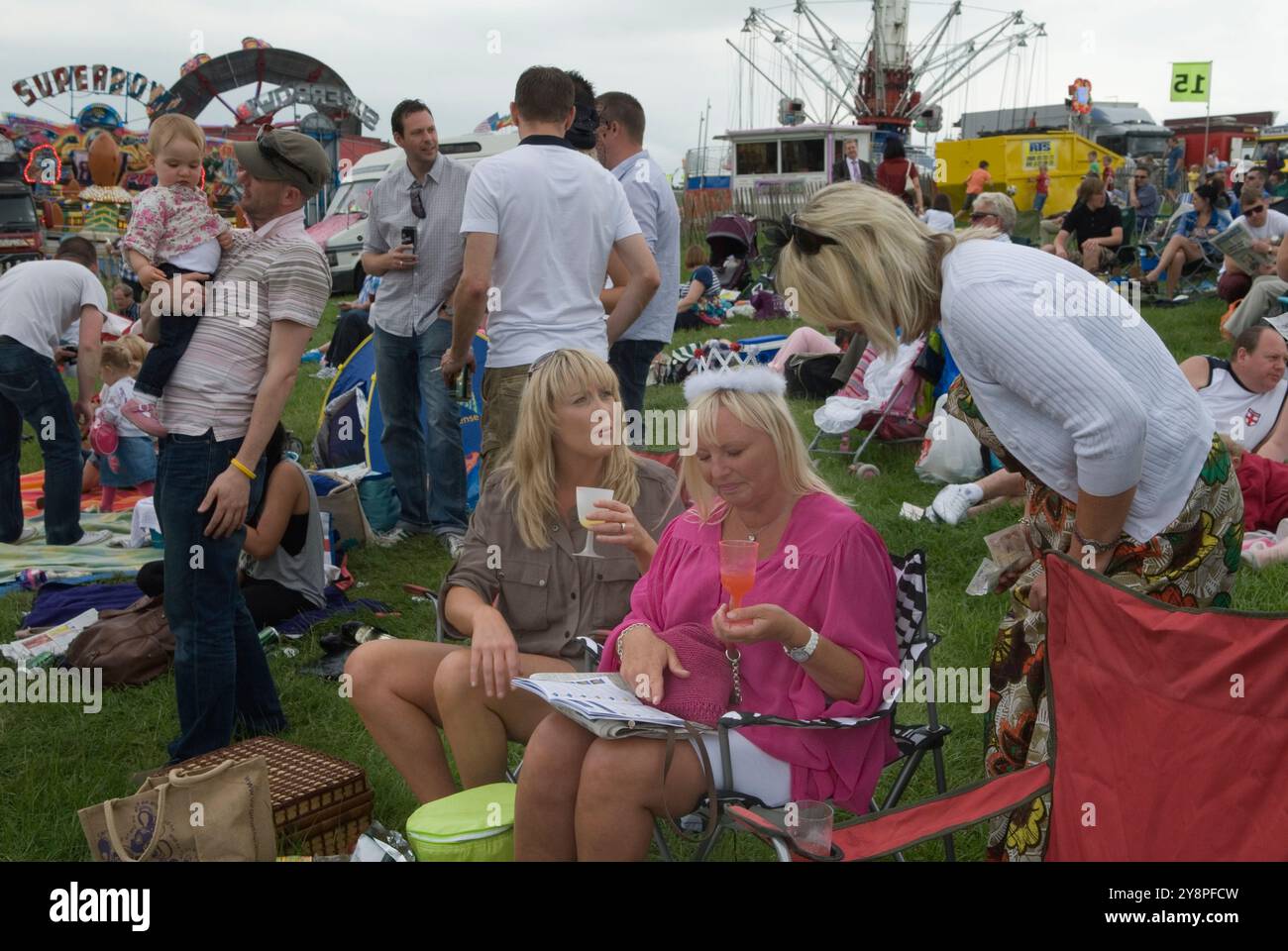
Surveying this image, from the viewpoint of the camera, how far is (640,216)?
205 inches

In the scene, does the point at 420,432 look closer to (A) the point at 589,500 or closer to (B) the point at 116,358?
(B) the point at 116,358

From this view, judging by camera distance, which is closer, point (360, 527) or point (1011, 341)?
point (1011, 341)

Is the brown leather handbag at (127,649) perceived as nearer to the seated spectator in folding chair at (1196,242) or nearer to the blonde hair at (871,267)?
the blonde hair at (871,267)

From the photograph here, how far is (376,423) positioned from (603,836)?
4737 mm

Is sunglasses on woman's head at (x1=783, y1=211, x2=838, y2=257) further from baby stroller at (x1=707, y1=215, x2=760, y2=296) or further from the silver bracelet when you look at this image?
baby stroller at (x1=707, y1=215, x2=760, y2=296)

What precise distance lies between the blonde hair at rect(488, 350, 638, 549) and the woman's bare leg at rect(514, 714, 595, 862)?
0.72 metres

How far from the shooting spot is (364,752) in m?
3.87

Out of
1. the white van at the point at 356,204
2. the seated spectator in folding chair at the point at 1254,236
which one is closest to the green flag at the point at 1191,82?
the seated spectator in folding chair at the point at 1254,236

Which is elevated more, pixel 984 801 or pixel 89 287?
pixel 89 287

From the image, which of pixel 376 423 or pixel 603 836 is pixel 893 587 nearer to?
pixel 603 836

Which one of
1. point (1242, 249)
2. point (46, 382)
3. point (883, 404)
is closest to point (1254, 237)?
point (1242, 249)
